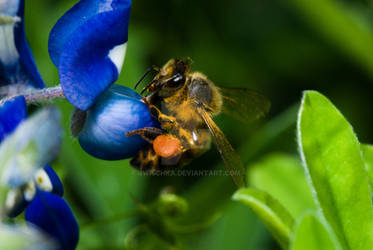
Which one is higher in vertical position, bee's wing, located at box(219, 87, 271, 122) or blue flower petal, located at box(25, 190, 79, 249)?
bee's wing, located at box(219, 87, 271, 122)

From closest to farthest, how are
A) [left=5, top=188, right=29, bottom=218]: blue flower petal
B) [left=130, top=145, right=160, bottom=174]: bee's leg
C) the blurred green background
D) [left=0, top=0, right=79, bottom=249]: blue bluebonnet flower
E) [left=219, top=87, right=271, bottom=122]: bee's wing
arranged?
[left=0, top=0, right=79, bottom=249]: blue bluebonnet flower
[left=5, top=188, right=29, bottom=218]: blue flower petal
[left=130, top=145, right=160, bottom=174]: bee's leg
[left=219, top=87, right=271, bottom=122]: bee's wing
the blurred green background

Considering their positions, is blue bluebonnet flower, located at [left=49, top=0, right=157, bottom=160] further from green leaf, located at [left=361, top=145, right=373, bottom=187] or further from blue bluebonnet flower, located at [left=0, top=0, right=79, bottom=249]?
green leaf, located at [left=361, top=145, right=373, bottom=187]

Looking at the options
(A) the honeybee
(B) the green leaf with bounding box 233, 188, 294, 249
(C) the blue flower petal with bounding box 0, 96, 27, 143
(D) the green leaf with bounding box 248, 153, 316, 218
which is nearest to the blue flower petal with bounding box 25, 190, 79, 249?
(C) the blue flower petal with bounding box 0, 96, 27, 143

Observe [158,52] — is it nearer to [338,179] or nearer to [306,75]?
[306,75]

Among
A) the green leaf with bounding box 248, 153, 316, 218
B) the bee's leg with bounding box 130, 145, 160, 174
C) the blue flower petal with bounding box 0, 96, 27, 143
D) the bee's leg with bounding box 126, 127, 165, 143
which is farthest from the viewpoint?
the green leaf with bounding box 248, 153, 316, 218

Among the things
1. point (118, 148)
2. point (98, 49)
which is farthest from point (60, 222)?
point (98, 49)

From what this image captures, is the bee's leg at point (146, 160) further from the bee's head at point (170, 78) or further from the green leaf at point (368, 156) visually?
the green leaf at point (368, 156)

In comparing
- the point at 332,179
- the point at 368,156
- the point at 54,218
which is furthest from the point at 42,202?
the point at 368,156

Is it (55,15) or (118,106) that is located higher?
(118,106)
